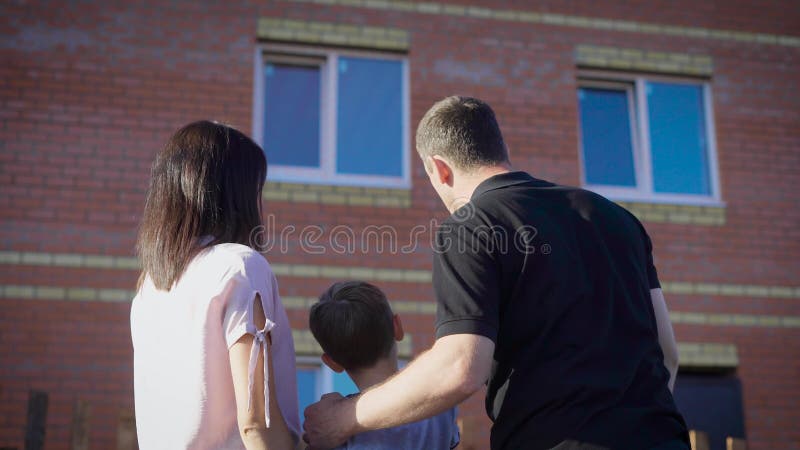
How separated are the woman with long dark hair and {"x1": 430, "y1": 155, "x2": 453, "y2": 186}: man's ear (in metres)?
0.53

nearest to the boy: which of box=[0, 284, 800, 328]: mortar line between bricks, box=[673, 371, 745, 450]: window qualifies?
box=[0, 284, 800, 328]: mortar line between bricks

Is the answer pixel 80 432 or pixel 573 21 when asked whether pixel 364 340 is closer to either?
pixel 80 432

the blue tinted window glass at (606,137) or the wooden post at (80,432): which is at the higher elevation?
the blue tinted window glass at (606,137)

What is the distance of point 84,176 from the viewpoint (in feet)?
24.9

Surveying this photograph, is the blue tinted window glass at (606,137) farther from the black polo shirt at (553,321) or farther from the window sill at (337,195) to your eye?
the black polo shirt at (553,321)

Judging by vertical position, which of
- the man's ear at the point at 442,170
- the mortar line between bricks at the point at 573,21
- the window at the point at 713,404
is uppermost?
the mortar line between bricks at the point at 573,21

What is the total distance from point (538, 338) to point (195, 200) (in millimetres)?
964

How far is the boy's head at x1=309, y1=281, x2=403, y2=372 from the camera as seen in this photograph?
257 centimetres

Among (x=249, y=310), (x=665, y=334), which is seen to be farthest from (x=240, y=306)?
(x=665, y=334)

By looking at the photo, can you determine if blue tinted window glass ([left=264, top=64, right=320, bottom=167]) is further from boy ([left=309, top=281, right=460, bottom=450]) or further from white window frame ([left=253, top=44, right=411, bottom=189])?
boy ([left=309, top=281, right=460, bottom=450])

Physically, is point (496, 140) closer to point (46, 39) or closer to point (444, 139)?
point (444, 139)

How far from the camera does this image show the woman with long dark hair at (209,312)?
2043 millimetres

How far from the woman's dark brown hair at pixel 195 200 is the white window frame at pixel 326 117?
5.67m

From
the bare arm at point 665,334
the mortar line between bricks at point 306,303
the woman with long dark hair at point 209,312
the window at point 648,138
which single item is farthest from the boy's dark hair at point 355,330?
the window at point 648,138
